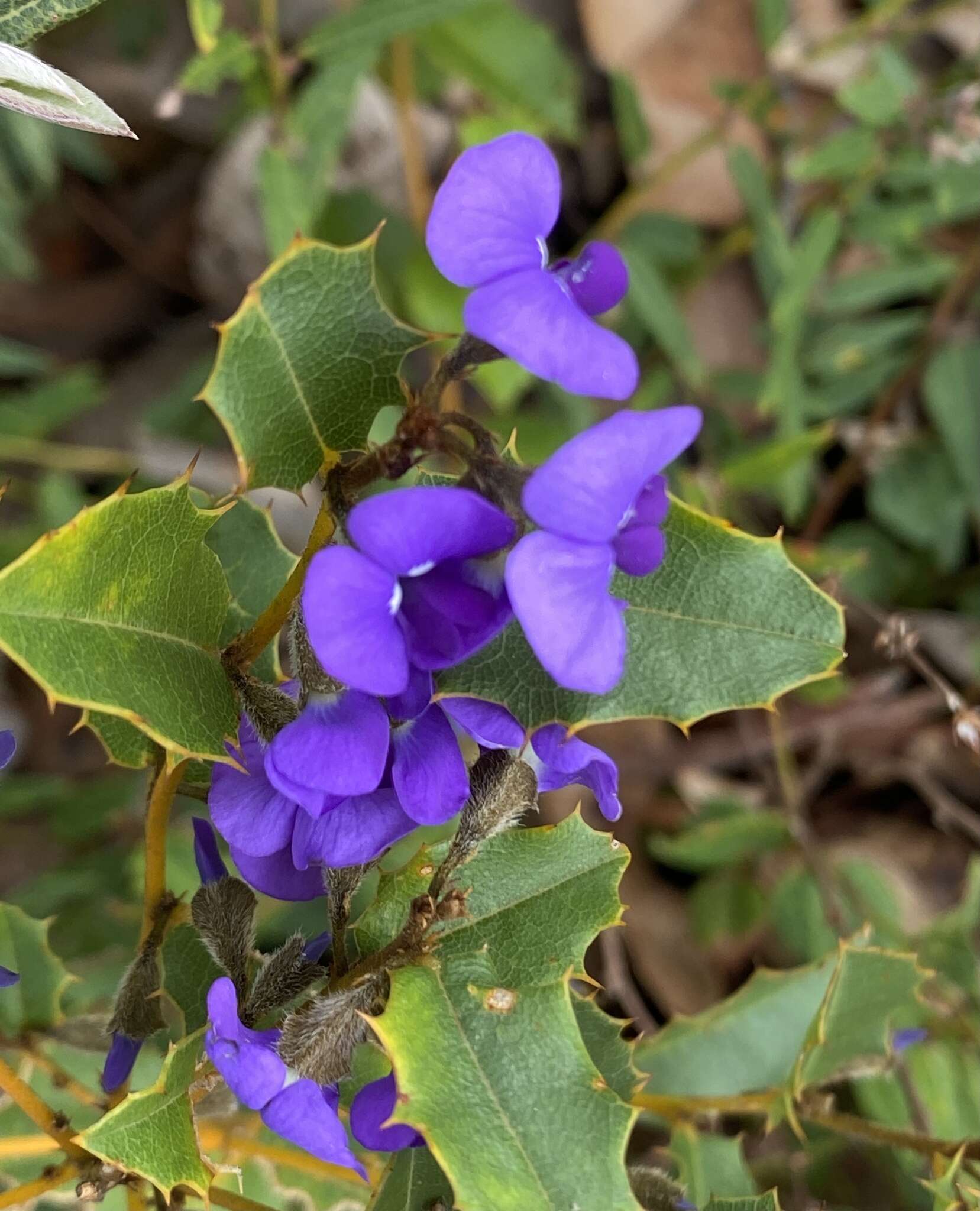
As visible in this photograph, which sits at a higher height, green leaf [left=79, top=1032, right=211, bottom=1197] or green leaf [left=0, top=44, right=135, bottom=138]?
green leaf [left=0, top=44, right=135, bottom=138]

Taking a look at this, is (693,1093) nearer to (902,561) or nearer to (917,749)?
(917,749)

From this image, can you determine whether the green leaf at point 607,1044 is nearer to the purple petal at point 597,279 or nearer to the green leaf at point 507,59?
the purple petal at point 597,279

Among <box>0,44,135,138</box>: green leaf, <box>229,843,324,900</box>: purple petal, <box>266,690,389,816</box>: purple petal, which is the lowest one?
<box>229,843,324,900</box>: purple petal

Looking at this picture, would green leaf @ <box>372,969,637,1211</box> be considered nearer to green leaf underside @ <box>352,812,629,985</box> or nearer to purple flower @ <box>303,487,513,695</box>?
green leaf underside @ <box>352,812,629,985</box>

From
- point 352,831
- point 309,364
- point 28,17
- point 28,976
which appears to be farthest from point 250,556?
point 28,976

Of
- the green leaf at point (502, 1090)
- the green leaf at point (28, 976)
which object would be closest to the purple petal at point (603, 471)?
the green leaf at point (502, 1090)

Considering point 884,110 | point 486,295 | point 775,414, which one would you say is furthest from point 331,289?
point 775,414

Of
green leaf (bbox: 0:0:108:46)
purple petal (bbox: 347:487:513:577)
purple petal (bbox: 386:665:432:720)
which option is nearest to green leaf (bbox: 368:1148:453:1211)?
purple petal (bbox: 386:665:432:720)
